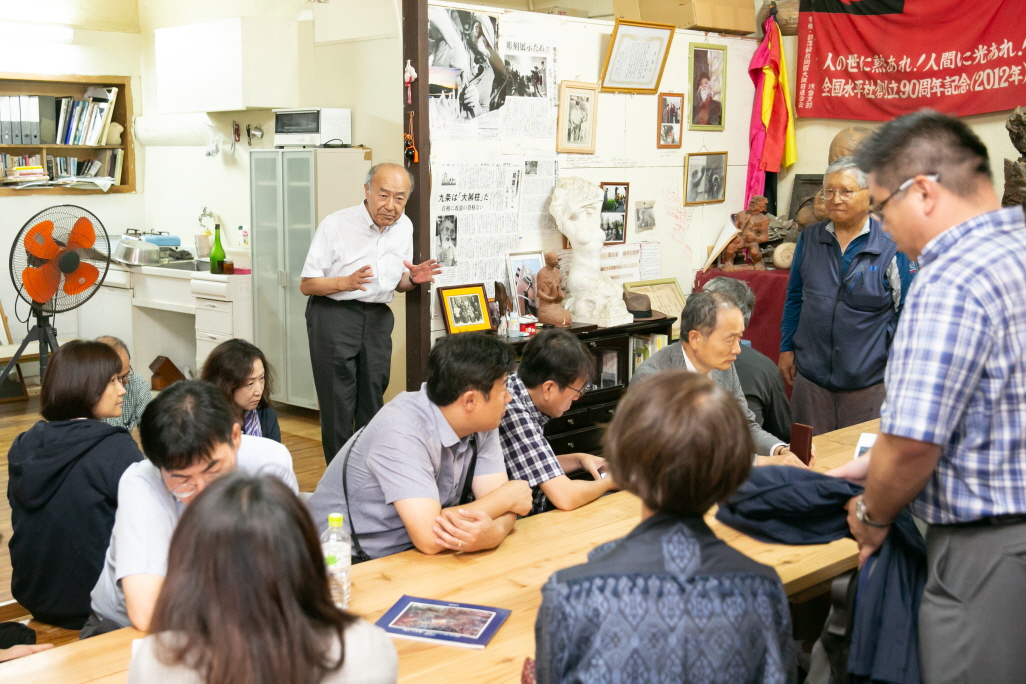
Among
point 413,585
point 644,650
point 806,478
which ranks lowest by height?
point 413,585

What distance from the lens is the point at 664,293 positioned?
6.16 metres

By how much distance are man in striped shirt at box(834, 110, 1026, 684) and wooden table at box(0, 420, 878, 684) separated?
0.68 metres

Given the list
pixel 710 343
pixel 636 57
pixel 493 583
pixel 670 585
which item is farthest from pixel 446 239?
pixel 670 585

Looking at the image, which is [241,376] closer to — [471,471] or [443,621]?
[471,471]

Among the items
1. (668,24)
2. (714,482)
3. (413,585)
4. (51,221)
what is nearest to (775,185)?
(668,24)

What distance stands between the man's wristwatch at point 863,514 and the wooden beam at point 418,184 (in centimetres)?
317

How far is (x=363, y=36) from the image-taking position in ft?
20.9

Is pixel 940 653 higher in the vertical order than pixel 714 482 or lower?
lower

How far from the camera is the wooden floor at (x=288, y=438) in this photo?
489cm

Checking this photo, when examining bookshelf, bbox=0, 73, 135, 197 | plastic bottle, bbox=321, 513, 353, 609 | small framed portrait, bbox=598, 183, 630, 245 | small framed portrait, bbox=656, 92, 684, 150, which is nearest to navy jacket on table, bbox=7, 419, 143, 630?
plastic bottle, bbox=321, 513, 353, 609

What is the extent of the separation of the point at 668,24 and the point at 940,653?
488cm

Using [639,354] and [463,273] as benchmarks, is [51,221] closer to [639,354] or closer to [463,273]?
[463,273]

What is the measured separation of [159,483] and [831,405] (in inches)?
118

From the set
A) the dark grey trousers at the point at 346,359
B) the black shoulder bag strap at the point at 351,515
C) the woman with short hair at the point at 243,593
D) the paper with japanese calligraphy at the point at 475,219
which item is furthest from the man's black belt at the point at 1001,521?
the paper with japanese calligraphy at the point at 475,219
